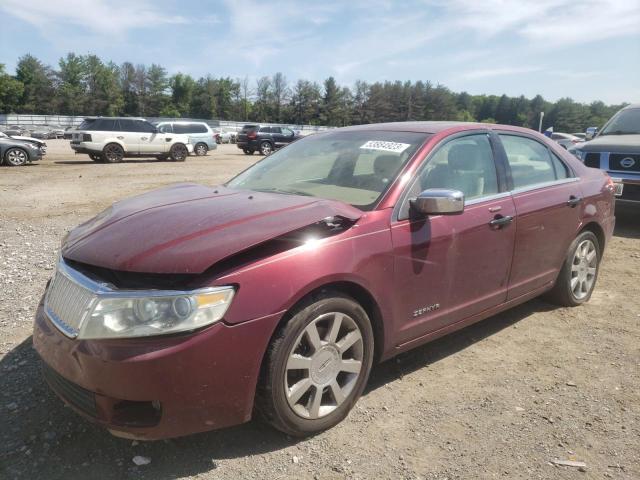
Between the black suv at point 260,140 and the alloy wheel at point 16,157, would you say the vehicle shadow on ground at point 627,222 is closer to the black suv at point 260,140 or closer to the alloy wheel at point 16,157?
the alloy wheel at point 16,157

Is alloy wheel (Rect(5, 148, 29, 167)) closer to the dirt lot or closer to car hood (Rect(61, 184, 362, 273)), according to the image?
the dirt lot

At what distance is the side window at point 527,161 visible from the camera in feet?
12.4

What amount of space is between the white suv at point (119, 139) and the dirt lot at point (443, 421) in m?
16.3

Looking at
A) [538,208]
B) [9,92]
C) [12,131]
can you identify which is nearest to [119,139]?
[538,208]

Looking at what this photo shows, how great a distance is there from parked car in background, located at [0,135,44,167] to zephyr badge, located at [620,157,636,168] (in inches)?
690

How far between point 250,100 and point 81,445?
121m

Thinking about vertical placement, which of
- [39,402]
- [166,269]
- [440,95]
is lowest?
[39,402]

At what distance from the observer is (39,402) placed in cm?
284

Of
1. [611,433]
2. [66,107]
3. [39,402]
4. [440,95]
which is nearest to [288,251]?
[39,402]

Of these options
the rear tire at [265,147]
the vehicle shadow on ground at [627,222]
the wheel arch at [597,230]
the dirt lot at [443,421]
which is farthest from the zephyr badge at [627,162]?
the rear tire at [265,147]

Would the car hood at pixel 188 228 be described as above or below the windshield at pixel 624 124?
below

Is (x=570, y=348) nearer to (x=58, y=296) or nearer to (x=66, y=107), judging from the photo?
(x=58, y=296)

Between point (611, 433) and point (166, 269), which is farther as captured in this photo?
point (611, 433)

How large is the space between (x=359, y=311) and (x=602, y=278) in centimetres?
403
